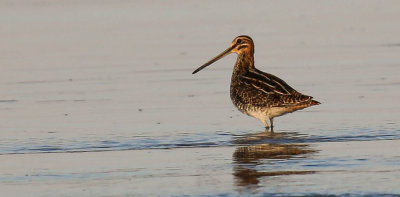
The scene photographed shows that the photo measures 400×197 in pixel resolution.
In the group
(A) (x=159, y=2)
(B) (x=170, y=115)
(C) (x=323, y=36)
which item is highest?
(A) (x=159, y=2)

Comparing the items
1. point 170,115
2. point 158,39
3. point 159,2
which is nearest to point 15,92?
point 170,115

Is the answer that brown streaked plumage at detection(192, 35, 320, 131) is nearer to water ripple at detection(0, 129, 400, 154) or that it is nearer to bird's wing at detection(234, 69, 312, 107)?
bird's wing at detection(234, 69, 312, 107)

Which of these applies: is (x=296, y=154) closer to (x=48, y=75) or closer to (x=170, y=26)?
(x=48, y=75)

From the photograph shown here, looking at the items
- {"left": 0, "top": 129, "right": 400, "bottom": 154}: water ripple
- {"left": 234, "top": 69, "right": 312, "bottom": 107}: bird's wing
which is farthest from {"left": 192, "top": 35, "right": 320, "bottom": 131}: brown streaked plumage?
{"left": 0, "top": 129, "right": 400, "bottom": 154}: water ripple

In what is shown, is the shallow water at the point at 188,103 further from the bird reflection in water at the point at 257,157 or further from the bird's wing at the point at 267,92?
the bird's wing at the point at 267,92

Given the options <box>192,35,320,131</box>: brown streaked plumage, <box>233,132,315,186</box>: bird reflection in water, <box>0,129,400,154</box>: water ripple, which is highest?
<box>192,35,320,131</box>: brown streaked plumage

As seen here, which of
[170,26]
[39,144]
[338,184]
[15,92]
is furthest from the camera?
[170,26]

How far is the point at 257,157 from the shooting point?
1157 cm

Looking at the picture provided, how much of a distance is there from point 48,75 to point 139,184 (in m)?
8.10

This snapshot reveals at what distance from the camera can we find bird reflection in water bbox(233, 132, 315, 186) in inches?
408

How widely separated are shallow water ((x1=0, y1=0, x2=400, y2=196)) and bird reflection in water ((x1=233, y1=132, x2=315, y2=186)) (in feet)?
0.06

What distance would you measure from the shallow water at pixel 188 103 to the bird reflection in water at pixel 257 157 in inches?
0.7

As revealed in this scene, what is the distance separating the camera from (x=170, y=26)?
2358 centimetres

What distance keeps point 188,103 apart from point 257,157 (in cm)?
390
